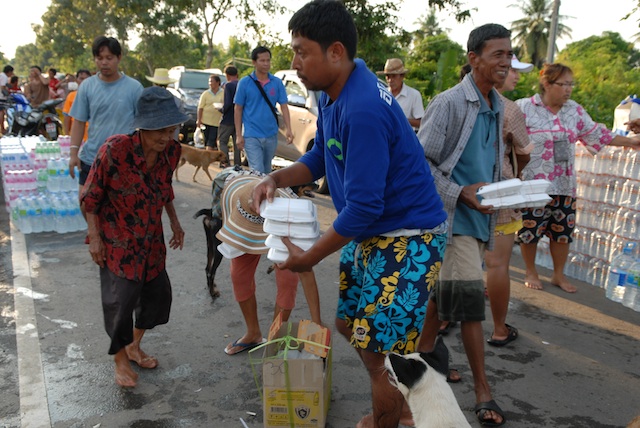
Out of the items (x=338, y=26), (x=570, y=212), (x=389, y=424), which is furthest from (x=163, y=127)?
(x=570, y=212)

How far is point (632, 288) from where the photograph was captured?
18.4 ft

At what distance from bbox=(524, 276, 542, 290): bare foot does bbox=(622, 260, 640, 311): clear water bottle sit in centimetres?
76

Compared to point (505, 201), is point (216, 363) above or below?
below

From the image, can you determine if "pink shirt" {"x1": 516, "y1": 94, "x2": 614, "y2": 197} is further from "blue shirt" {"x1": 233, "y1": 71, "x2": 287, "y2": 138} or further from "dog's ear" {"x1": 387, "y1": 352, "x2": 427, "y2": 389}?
"blue shirt" {"x1": 233, "y1": 71, "x2": 287, "y2": 138}

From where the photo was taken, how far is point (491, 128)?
3564 millimetres

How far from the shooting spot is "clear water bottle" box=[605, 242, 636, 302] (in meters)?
5.71

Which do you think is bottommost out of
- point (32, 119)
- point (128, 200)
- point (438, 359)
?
point (438, 359)

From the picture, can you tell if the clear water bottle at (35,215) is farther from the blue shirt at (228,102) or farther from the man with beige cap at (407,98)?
the man with beige cap at (407,98)

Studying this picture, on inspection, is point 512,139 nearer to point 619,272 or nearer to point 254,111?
point 619,272

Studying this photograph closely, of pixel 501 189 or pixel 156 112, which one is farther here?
pixel 156 112

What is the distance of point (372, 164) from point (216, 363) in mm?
2453

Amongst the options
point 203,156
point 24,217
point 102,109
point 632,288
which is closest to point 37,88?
point 203,156

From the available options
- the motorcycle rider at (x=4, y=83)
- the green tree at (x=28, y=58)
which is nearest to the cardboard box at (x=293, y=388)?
the motorcycle rider at (x=4, y=83)

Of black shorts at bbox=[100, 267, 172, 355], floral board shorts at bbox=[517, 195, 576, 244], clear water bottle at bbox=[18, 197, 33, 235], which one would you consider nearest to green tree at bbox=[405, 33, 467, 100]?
floral board shorts at bbox=[517, 195, 576, 244]
